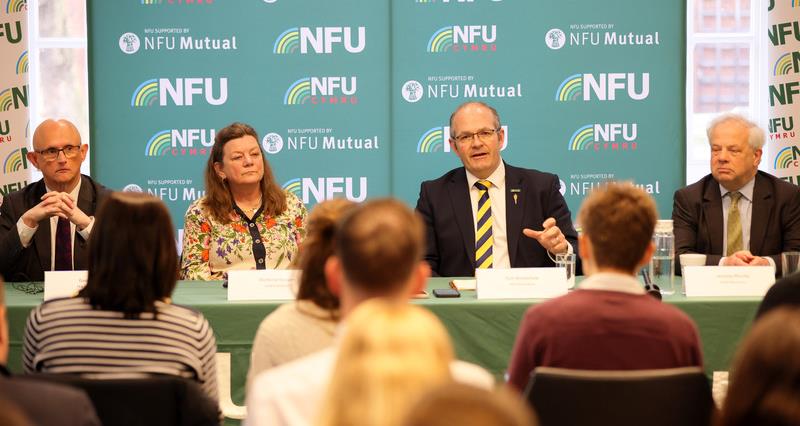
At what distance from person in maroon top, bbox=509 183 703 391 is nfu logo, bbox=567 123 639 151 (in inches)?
148

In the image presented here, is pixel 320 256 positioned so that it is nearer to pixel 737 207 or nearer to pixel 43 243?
pixel 43 243

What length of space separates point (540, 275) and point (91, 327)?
5.23 ft

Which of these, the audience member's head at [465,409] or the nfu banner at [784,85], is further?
the nfu banner at [784,85]

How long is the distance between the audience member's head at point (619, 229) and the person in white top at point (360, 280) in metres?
0.79

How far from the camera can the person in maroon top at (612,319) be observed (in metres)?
2.07

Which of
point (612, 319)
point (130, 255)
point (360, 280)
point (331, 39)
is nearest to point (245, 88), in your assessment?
point (331, 39)

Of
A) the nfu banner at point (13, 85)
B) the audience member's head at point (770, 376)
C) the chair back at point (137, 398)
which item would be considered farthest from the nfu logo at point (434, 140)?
the audience member's head at point (770, 376)

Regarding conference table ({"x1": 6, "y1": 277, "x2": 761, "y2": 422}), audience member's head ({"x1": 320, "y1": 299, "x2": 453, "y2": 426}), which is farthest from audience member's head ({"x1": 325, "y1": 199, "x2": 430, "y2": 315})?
conference table ({"x1": 6, "y1": 277, "x2": 761, "y2": 422})

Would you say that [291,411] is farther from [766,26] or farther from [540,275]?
[766,26]

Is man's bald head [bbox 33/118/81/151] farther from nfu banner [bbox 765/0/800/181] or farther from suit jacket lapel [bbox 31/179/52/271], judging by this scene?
nfu banner [bbox 765/0/800/181]

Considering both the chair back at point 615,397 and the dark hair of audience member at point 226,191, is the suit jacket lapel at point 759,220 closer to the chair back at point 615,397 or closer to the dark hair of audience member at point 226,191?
the dark hair of audience member at point 226,191

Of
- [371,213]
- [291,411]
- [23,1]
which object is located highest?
[23,1]

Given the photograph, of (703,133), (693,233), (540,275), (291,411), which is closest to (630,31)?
(703,133)

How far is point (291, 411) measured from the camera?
1.53 meters
